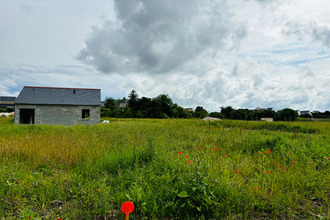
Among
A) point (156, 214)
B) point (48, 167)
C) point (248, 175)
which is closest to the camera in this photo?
point (156, 214)

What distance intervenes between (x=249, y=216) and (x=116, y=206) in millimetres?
2291

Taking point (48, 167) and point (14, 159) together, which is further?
point (14, 159)

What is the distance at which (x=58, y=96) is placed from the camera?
2425 centimetres

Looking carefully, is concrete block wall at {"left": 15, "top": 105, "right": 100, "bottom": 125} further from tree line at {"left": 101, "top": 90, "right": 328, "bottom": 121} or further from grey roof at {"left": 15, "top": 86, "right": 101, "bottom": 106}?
tree line at {"left": 101, "top": 90, "right": 328, "bottom": 121}

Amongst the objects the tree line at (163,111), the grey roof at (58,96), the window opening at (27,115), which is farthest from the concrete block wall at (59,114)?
the tree line at (163,111)

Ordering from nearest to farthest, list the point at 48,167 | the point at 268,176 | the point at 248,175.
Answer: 1. the point at 268,176
2. the point at 248,175
3. the point at 48,167

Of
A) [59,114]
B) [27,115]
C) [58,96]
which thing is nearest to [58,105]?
[59,114]

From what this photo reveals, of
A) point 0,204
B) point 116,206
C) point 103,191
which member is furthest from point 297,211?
point 0,204

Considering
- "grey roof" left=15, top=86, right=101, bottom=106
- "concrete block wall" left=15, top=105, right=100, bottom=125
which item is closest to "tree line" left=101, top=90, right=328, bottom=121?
"grey roof" left=15, top=86, right=101, bottom=106

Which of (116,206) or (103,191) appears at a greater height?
(103,191)

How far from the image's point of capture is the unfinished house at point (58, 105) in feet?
73.6

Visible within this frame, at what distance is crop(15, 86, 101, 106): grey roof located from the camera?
74.8 feet

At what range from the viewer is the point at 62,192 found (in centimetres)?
360

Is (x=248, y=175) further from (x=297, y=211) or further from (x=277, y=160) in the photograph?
(x=277, y=160)
